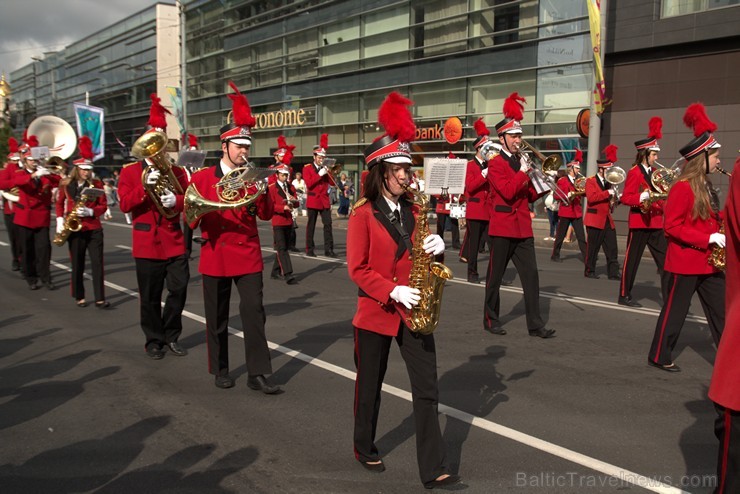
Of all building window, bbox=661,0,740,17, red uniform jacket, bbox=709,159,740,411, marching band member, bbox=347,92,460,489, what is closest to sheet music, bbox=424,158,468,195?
marching band member, bbox=347,92,460,489

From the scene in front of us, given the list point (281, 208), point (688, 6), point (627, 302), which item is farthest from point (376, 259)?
point (688, 6)

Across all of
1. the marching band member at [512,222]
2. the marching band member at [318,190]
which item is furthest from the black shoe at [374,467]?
the marching band member at [318,190]

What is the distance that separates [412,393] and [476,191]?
7347mm

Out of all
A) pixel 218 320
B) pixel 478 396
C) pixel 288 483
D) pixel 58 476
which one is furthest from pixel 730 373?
pixel 218 320

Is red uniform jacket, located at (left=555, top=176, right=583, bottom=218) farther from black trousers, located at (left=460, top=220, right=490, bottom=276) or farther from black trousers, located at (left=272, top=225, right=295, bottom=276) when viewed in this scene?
black trousers, located at (left=272, top=225, right=295, bottom=276)

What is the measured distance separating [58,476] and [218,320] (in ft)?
6.24

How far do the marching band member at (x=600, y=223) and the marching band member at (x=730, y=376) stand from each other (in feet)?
29.6

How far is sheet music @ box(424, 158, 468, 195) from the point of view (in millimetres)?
7234

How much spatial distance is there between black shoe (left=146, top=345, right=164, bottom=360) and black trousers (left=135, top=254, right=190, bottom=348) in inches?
1.5

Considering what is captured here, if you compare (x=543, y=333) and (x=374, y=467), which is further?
(x=543, y=333)

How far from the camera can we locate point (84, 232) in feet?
29.0

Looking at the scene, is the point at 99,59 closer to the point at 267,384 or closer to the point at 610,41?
the point at 610,41

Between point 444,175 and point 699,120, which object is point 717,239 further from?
point 444,175

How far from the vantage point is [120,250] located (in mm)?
15375
